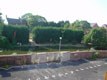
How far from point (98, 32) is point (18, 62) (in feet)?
51.6

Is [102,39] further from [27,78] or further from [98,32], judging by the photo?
[27,78]

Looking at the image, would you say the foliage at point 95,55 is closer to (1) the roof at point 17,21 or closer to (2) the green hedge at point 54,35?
(2) the green hedge at point 54,35

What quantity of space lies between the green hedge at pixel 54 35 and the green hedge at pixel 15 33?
78.9 inches

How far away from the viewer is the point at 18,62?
6062mm

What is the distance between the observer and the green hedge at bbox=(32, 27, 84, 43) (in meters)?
20.1

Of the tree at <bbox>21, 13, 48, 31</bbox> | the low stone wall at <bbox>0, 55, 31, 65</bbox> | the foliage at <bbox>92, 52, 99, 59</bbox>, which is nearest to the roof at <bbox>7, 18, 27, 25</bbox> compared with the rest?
the tree at <bbox>21, 13, 48, 31</bbox>

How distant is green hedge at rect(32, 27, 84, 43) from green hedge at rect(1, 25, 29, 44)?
200 centimetres

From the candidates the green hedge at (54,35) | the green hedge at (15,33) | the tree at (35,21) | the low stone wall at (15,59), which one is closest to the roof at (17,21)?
the tree at (35,21)

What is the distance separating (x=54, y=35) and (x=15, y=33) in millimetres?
7588

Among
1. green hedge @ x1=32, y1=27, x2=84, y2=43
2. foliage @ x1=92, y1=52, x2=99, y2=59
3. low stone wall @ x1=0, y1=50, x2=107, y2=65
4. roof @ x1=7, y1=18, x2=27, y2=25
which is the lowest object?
foliage @ x1=92, y1=52, x2=99, y2=59

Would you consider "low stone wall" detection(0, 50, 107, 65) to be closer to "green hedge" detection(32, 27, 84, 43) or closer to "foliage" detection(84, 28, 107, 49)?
"foliage" detection(84, 28, 107, 49)

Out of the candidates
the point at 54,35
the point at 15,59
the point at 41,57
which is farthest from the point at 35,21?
the point at 15,59

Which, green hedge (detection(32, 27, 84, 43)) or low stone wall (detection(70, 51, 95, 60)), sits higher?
green hedge (detection(32, 27, 84, 43))

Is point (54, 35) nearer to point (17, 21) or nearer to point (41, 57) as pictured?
point (41, 57)
